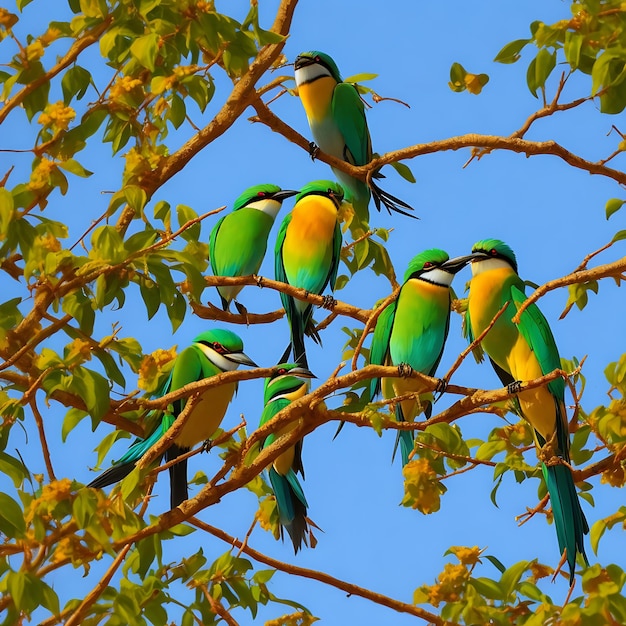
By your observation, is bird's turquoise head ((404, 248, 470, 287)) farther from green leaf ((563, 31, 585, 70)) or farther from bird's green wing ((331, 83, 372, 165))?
green leaf ((563, 31, 585, 70))

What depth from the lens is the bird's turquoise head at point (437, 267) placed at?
4.30 meters

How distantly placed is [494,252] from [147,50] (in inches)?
64.9

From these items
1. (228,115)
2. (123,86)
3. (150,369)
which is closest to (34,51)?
(123,86)

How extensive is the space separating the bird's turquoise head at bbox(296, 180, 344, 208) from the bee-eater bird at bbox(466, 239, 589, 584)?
0.90m

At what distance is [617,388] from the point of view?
3719mm

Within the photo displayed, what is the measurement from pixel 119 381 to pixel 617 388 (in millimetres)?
1720

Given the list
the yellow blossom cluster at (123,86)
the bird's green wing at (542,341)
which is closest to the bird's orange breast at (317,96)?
the yellow blossom cluster at (123,86)

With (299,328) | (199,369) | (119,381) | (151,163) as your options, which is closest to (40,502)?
(119,381)

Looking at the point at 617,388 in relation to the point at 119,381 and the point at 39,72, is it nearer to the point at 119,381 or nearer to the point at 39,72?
the point at 119,381

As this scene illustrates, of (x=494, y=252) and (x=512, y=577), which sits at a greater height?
(x=494, y=252)

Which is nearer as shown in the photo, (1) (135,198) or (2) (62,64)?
(1) (135,198)

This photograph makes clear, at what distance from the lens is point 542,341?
3.95 meters

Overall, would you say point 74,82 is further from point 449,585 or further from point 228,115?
point 449,585

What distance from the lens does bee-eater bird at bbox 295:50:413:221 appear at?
5.10 meters
